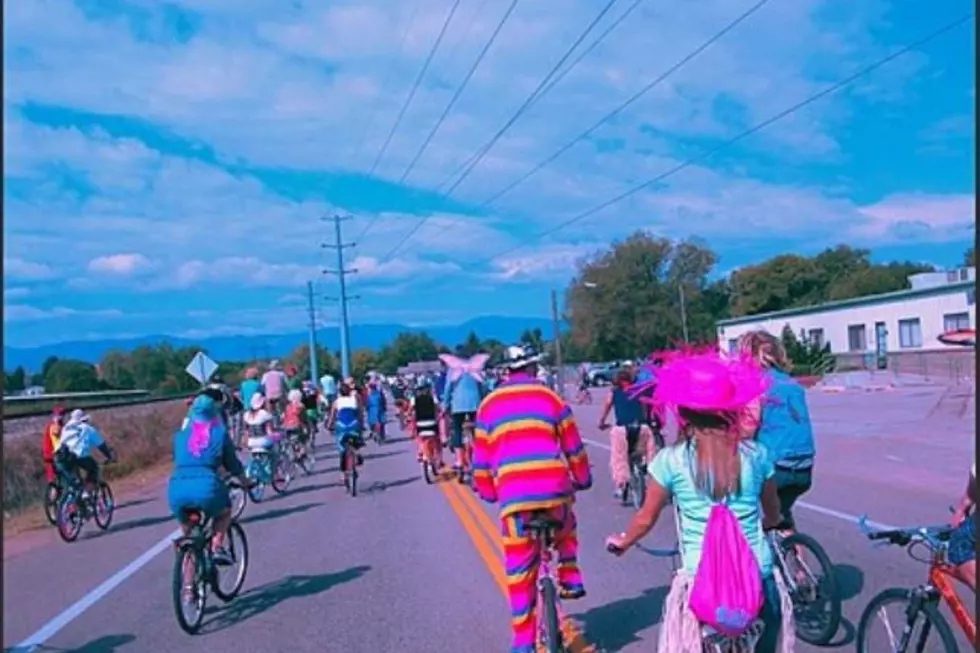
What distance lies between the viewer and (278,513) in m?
16.6

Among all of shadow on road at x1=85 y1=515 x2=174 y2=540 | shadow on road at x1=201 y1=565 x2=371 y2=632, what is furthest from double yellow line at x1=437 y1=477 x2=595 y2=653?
shadow on road at x1=85 y1=515 x2=174 y2=540

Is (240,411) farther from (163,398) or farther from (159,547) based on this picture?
(163,398)

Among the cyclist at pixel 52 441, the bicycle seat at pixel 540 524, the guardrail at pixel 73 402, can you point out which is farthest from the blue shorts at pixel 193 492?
the guardrail at pixel 73 402

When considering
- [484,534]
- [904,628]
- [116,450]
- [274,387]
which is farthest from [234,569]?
[116,450]

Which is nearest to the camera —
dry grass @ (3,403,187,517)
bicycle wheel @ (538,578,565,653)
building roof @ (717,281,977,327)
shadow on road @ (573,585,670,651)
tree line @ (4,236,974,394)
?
bicycle wheel @ (538,578,565,653)

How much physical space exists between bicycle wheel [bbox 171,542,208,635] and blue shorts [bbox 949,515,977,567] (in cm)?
555

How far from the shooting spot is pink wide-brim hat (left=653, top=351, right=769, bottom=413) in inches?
180

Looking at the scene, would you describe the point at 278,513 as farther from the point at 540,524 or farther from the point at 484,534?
the point at 540,524

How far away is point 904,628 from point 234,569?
6308mm

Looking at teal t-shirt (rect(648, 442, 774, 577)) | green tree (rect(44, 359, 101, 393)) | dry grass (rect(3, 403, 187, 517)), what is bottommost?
dry grass (rect(3, 403, 187, 517))

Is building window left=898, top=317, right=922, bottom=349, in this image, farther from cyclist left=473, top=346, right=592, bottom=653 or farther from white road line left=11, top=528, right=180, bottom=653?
cyclist left=473, top=346, right=592, bottom=653

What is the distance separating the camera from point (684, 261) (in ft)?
342

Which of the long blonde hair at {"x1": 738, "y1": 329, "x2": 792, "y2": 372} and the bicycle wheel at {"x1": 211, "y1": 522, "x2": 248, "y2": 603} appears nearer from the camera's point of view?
the long blonde hair at {"x1": 738, "y1": 329, "x2": 792, "y2": 372}

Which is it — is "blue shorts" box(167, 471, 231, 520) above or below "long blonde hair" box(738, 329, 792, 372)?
below
